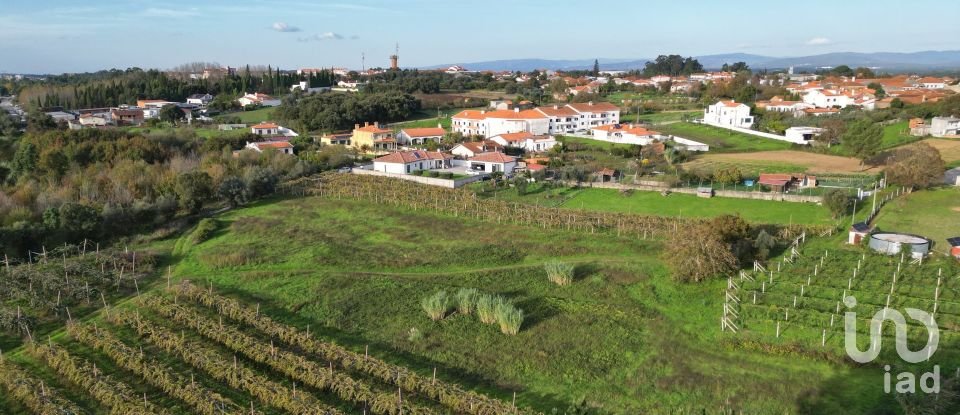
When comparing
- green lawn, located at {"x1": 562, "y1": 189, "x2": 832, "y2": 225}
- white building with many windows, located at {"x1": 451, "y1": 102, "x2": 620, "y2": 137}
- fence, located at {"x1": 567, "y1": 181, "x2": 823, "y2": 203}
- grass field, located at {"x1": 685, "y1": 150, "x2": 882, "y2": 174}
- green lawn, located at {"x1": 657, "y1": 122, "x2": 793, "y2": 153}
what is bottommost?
green lawn, located at {"x1": 562, "y1": 189, "x2": 832, "y2": 225}

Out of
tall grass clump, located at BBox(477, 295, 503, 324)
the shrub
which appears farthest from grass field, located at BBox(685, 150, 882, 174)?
the shrub

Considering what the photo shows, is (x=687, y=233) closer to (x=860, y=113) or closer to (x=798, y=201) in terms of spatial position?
(x=798, y=201)

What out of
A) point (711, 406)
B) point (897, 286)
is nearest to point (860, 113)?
point (897, 286)

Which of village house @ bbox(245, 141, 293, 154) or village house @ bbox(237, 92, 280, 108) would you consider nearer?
village house @ bbox(245, 141, 293, 154)

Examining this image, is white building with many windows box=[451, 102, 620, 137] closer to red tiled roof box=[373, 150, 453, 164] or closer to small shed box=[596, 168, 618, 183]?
red tiled roof box=[373, 150, 453, 164]

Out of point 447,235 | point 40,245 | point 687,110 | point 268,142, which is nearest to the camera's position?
point 40,245

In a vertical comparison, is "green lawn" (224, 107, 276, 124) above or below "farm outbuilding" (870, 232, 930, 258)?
above
